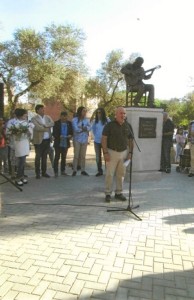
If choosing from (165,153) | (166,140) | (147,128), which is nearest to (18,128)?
(147,128)

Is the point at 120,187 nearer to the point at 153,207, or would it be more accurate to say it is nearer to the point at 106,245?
the point at 153,207

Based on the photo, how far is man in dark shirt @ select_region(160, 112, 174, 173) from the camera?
11.1 m

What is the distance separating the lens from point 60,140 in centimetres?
989

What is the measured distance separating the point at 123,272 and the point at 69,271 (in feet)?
1.96

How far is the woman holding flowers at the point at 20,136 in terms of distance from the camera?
27.5ft

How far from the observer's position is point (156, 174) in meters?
9.88

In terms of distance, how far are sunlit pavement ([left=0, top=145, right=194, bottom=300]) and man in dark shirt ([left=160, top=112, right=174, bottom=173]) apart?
348 centimetres

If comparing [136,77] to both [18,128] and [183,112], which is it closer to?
[18,128]

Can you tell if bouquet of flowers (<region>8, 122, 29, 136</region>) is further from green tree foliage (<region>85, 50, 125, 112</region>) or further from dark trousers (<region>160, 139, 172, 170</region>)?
green tree foliage (<region>85, 50, 125, 112</region>)

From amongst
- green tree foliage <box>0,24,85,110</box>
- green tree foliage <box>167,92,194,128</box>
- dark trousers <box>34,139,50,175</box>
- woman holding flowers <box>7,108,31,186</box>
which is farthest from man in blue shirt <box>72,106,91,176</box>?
green tree foliage <box>167,92,194,128</box>

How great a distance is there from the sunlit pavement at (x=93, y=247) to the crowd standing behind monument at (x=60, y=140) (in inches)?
38.9

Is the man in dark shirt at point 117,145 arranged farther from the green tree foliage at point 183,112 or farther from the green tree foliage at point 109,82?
the green tree foliage at point 183,112

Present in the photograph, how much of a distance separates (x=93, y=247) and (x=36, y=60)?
23.6m

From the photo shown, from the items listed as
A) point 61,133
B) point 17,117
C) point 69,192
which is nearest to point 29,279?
point 69,192
